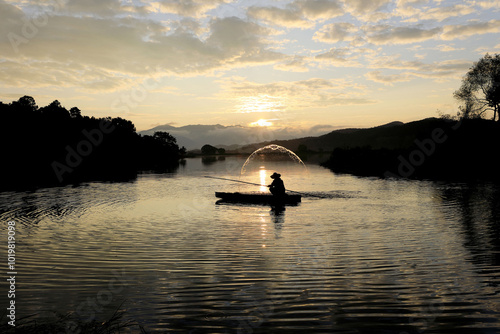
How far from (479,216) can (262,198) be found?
16.5m

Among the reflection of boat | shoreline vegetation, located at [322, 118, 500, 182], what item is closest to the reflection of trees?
the reflection of boat

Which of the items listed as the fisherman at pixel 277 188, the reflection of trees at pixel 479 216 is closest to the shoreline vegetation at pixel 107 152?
the reflection of trees at pixel 479 216

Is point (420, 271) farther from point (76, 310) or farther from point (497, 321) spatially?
point (76, 310)

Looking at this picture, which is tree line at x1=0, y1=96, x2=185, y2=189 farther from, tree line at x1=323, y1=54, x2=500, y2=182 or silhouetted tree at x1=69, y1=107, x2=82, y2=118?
tree line at x1=323, y1=54, x2=500, y2=182

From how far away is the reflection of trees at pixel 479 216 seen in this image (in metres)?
15.3

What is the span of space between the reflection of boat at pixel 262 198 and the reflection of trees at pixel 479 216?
40.6 feet

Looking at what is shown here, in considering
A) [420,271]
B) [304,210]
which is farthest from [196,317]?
[304,210]

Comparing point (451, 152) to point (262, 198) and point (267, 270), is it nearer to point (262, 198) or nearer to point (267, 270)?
point (262, 198)

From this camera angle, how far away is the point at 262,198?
32688 mm

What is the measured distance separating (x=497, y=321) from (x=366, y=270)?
15.3ft

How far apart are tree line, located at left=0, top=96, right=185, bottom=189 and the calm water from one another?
48.8 metres

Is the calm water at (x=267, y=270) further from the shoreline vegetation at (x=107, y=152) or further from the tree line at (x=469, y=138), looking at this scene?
the tree line at (x=469, y=138)

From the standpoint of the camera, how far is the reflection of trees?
15.3 meters

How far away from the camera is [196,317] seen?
897cm
